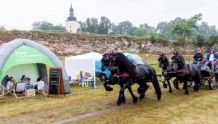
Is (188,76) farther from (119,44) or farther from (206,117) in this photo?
(119,44)

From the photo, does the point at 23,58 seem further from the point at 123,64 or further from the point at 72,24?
the point at 72,24

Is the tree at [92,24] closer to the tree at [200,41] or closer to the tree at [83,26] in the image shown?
the tree at [83,26]

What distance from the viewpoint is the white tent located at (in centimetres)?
1616

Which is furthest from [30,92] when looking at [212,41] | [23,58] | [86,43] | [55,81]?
[212,41]

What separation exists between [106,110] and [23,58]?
5.27 m

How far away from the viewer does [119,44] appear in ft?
151

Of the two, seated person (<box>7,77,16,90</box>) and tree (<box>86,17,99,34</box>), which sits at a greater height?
tree (<box>86,17,99,34</box>)

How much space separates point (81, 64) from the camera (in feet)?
54.4

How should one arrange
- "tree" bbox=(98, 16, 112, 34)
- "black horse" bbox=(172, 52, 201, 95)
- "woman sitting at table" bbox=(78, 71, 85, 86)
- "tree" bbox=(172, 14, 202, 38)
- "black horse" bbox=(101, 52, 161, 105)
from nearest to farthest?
"black horse" bbox=(101, 52, 161, 105), "black horse" bbox=(172, 52, 201, 95), "woman sitting at table" bbox=(78, 71, 85, 86), "tree" bbox=(172, 14, 202, 38), "tree" bbox=(98, 16, 112, 34)

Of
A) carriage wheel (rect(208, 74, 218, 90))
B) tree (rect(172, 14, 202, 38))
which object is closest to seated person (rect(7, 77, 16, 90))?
carriage wheel (rect(208, 74, 218, 90))

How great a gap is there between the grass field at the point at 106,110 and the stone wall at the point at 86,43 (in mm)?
27362

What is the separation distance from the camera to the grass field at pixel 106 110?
7.59 m

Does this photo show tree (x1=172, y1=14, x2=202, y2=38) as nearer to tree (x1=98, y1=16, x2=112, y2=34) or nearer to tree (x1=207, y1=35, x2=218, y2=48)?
tree (x1=207, y1=35, x2=218, y2=48)

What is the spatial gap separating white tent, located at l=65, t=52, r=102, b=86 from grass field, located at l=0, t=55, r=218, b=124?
4.59 m
